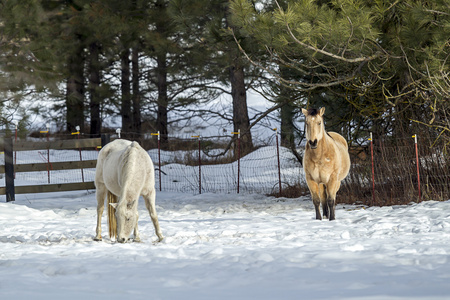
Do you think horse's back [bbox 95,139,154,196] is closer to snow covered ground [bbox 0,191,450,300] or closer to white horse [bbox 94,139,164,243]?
white horse [bbox 94,139,164,243]

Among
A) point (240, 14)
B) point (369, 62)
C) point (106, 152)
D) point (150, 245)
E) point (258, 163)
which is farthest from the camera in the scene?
point (258, 163)

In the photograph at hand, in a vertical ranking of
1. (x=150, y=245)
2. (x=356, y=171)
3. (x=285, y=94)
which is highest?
(x=285, y=94)

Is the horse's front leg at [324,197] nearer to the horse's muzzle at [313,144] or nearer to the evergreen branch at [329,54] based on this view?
the horse's muzzle at [313,144]

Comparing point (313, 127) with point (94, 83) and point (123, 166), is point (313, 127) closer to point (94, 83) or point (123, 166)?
point (123, 166)

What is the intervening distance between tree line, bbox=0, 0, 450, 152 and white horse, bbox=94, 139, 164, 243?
3161mm

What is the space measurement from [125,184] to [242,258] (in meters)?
1.81

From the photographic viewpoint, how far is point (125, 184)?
6188 millimetres

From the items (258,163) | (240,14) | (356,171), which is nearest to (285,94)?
(356,171)

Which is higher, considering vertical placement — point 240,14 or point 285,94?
point 240,14

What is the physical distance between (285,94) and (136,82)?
13037mm

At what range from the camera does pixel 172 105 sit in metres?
21.9

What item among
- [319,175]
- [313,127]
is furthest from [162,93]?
[313,127]

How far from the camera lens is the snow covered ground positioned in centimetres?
402

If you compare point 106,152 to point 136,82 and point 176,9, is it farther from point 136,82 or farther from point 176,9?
point 136,82
